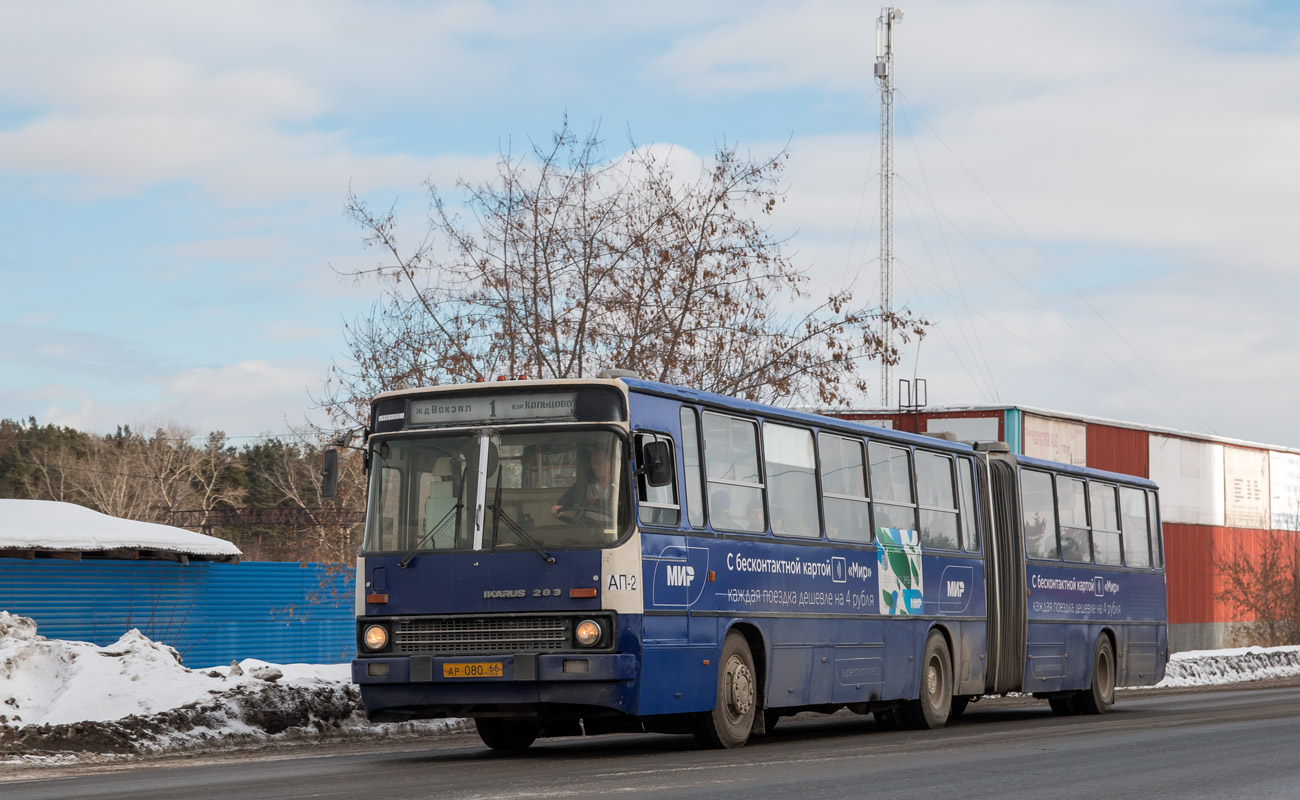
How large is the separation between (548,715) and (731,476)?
282 centimetres

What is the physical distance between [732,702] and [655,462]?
266 cm

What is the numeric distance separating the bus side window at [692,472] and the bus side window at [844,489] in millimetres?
2417

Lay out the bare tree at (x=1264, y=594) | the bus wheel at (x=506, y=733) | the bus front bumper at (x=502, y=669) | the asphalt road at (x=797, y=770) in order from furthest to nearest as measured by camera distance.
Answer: the bare tree at (x=1264, y=594)
the bus wheel at (x=506, y=733)
the bus front bumper at (x=502, y=669)
the asphalt road at (x=797, y=770)

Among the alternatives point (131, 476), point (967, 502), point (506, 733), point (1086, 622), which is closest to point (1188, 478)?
point (1086, 622)

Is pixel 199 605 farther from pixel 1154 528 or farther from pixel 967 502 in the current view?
pixel 1154 528

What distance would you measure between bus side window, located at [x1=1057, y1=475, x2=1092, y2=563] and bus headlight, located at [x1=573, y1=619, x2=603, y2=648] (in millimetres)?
10913

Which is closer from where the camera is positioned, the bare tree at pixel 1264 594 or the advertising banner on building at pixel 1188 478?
the advertising banner on building at pixel 1188 478

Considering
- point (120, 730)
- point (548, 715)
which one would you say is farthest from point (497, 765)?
point (120, 730)

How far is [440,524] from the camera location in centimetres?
1352

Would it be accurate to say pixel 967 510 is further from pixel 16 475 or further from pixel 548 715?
pixel 16 475

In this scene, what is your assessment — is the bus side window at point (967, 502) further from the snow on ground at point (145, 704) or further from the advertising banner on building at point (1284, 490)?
the advertising banner on building at point (1284, 490)

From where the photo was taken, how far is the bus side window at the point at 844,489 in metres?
16.4

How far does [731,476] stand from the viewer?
14758mm

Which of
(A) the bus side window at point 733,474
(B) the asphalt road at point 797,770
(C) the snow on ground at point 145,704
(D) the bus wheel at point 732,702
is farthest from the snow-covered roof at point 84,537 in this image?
(D) the bus wheel at point 732,702
